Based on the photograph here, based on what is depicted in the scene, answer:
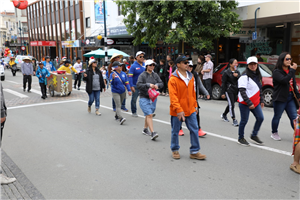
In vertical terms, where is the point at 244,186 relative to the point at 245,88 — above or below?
below

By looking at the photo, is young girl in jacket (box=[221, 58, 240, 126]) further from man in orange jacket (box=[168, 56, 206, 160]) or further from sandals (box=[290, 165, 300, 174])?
sandals (box=[290, 165, 300, 174])

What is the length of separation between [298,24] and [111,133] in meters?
12.2

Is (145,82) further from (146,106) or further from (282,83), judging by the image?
(282,83)

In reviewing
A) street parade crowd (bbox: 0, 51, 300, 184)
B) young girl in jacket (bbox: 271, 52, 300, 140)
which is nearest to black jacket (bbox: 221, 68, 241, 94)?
street parade crowd (bbox: 0, 51, 300, 184)

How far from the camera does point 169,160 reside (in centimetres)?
505

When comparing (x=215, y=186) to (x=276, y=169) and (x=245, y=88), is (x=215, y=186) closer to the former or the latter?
(x=276, y=169)

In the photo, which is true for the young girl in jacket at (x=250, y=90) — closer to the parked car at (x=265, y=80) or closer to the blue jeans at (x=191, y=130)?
the blue jeans at (x=191, y=130)

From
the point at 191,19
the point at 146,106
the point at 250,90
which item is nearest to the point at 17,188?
the point at 146,106

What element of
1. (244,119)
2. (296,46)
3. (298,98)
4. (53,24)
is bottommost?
(244,119)

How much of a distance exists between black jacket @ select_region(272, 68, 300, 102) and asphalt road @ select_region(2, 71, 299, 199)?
0.97 meters

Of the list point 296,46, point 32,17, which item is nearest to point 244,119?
point 296,46

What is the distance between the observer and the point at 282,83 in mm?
5672

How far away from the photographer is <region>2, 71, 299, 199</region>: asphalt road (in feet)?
12.8

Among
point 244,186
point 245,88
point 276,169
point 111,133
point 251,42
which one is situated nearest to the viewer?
point 244,186
